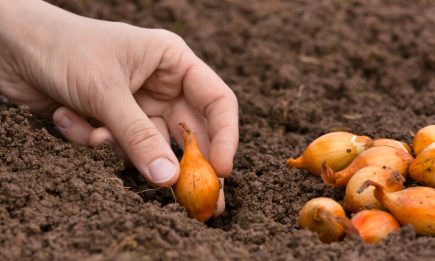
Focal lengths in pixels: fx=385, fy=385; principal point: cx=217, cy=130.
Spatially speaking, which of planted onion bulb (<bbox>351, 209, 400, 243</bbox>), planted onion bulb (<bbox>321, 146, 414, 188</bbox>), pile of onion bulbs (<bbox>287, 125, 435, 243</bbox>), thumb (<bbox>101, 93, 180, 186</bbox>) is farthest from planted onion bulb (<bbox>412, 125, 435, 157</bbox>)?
thumb (<bbox>101, 93, 180, 186</bbox>)

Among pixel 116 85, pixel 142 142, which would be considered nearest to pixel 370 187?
pixel 142 142

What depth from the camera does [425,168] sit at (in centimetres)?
163

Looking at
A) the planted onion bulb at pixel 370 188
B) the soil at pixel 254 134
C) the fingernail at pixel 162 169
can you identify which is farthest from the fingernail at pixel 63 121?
the planted onion bulb at pixel 370 188

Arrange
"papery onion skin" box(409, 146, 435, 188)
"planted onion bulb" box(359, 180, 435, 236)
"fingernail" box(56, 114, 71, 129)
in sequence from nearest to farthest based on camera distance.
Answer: "planted onion bulb" box(359, 180, 435, 236) < "papery onion skin" box(409, 146, 435, 188) < "fingernail" box(56, 114, 71, 129)

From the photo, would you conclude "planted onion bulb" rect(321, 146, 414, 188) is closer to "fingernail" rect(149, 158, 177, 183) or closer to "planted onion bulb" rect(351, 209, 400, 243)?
"planted onion bulb" rect(351, 209, 400, 243)

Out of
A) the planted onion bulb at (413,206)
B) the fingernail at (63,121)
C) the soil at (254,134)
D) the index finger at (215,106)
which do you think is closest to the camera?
the soil at (254,134)

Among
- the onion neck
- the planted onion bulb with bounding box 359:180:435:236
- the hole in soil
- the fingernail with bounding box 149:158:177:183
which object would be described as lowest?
the hole in soil

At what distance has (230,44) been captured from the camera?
3.60 m

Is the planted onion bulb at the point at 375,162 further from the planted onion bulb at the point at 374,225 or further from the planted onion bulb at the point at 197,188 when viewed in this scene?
the planted onion bulb at the point at 197,188

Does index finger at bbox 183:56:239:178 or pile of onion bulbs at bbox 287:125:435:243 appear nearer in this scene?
pile of onion bulbs at bbox 287:125:435:243

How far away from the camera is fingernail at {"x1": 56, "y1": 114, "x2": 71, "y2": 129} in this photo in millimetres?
2097

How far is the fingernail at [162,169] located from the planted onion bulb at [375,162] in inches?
27.6

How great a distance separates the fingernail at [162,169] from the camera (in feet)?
5.59

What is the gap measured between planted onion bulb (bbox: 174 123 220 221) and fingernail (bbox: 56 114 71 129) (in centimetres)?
75
